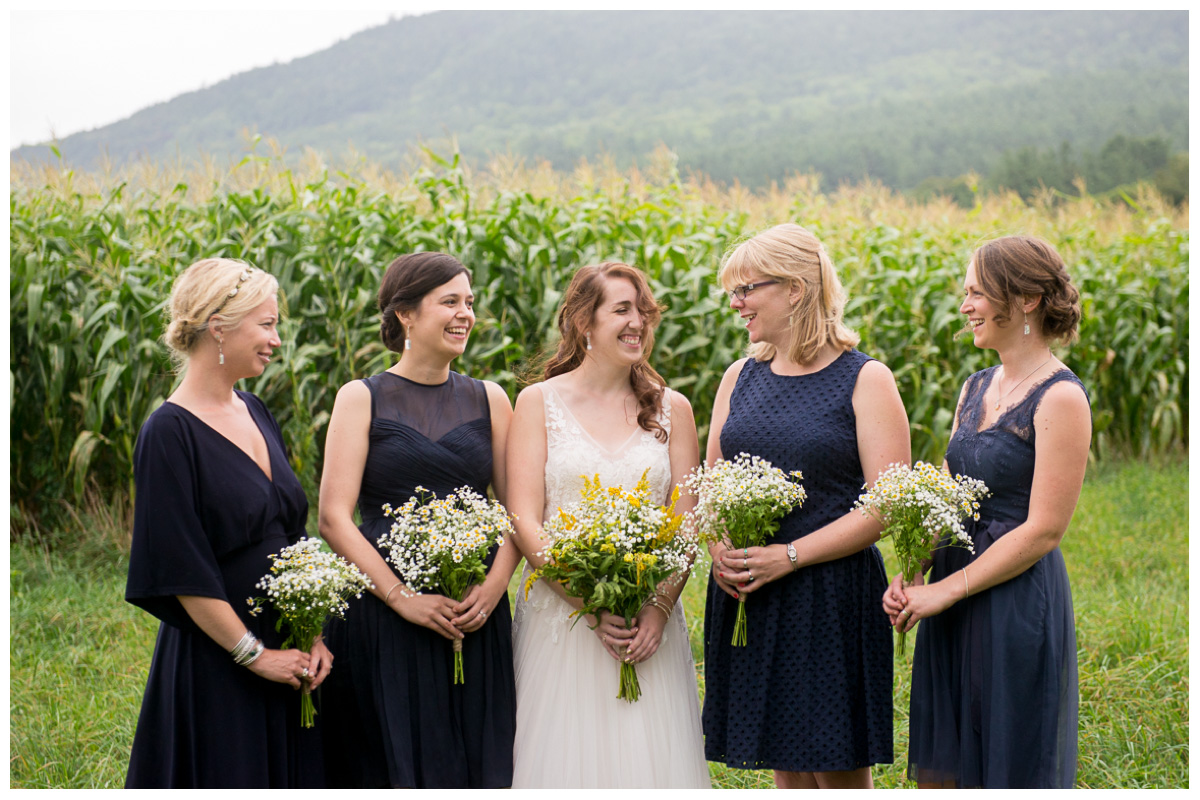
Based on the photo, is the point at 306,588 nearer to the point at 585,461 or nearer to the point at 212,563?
the point at 212,563

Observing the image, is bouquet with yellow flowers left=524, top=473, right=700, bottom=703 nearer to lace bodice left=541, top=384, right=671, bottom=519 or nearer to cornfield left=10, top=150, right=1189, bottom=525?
lace bodice left=541, top=384, right=671, bottom=519

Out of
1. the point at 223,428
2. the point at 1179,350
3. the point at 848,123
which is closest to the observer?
the point at 223,428

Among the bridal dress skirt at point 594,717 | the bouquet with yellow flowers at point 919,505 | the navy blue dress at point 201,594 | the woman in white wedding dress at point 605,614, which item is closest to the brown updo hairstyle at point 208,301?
the navy blue dress at point 201,594

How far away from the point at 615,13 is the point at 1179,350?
78311 mm

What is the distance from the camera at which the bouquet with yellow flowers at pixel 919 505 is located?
2.48m

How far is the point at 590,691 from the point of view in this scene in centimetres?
290

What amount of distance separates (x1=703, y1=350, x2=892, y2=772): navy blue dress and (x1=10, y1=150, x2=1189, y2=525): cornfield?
3245 mm

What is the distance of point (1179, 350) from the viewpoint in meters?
8.80

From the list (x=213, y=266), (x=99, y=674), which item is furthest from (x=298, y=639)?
(x=99, y=674)

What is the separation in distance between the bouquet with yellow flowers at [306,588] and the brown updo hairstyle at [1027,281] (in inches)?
79.8

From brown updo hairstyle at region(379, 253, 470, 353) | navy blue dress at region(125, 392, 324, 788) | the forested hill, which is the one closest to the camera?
navy blue dress at region(125, 392, 324, 788)

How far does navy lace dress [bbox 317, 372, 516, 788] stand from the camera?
9.16 ft

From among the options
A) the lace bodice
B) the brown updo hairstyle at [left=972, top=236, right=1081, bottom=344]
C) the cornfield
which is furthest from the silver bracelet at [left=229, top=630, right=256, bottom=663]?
the cornfield

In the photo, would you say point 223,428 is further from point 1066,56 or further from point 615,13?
point 615,13
